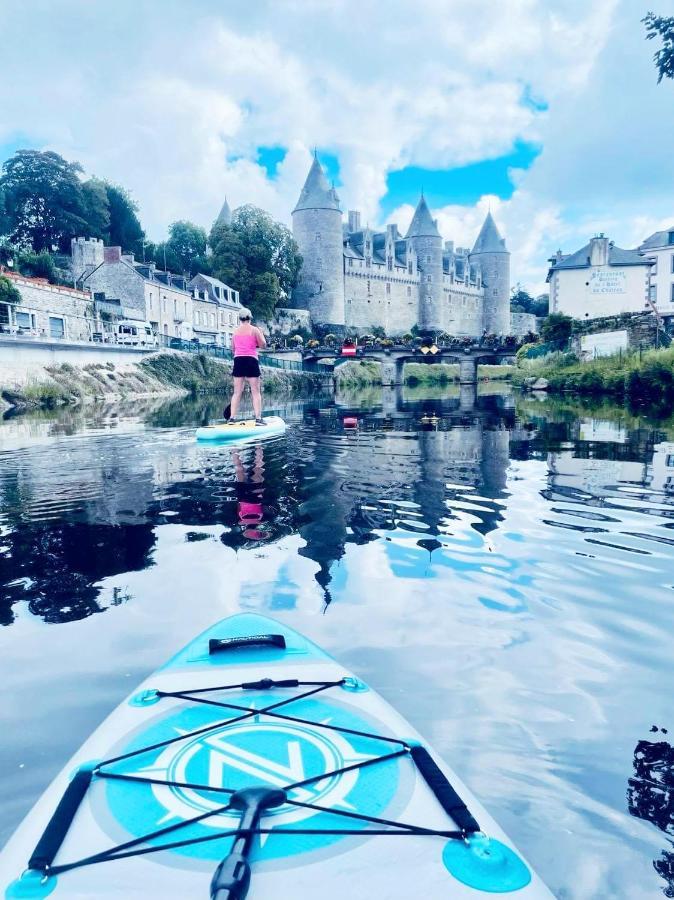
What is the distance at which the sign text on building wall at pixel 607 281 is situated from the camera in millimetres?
43344

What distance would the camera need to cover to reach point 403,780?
6.53 ft

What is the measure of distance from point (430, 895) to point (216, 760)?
84 cm

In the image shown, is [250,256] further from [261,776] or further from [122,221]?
[261,776]

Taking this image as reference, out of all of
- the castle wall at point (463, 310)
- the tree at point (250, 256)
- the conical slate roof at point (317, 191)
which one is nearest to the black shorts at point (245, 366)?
the tree at point (250, 256)

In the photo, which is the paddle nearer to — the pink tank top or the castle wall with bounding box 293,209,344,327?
the pink tank top

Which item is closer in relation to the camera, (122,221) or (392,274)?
(122,221)

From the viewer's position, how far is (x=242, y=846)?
164 centimetres

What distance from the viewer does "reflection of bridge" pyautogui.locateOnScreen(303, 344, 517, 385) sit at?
48281 mm

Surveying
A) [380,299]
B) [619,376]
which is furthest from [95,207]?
[619,376]

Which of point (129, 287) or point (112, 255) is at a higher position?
point (112, 255)

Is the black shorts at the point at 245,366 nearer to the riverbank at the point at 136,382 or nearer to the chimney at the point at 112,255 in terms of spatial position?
the riverbank at the point at 136,382

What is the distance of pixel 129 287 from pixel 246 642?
48.3 metres

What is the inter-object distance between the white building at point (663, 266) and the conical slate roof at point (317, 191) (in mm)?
31949

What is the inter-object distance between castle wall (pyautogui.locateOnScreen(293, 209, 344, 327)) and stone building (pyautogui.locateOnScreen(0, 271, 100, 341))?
2872 cm
